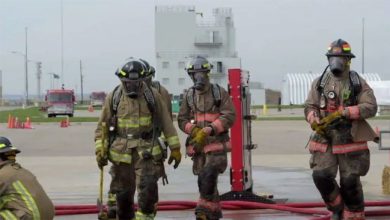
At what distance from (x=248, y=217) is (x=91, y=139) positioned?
16126mm

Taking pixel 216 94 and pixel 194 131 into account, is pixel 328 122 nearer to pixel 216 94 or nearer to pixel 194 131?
pixel 216 94

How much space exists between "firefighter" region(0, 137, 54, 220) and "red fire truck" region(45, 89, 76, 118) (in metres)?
43.5

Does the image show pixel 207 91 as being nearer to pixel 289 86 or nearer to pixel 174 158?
pixel 174 158

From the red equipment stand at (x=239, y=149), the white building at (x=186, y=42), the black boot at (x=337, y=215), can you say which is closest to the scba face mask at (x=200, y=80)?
the red equipment stand at (x=239, y=149)

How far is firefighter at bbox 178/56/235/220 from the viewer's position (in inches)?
287

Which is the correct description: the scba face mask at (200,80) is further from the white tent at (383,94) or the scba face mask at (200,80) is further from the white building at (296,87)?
the white building at (296,87)

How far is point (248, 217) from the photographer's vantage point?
821 centimetres

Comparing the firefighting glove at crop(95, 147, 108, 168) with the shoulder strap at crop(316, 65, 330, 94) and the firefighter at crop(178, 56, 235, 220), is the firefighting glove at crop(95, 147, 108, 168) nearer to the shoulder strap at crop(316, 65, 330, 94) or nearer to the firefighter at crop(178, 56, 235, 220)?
the firefighter at crop(178, 56, 235, 220)

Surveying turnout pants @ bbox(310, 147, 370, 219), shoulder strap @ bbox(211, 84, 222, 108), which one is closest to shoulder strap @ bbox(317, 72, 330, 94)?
turnout pants @ bbox(310, 147, 370, 219)

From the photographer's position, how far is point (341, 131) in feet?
22.1

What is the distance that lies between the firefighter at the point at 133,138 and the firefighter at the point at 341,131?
140 centimetres

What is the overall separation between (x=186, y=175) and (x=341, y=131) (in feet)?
21.6

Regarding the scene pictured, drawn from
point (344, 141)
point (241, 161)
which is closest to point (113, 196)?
point (241, 161)

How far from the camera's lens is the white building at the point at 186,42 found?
77562mm
